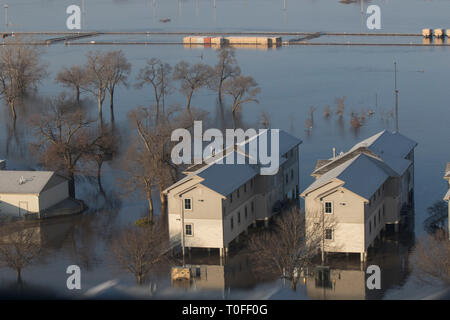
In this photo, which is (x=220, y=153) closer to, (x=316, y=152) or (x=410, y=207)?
(x=410, y=207)

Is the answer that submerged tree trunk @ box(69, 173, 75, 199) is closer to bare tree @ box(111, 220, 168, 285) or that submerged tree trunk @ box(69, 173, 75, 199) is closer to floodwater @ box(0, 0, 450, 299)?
floodwater @ box(0, 0, 450, 299)

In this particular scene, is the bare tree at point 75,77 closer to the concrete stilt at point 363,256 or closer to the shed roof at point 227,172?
the shed roof at point 227,172

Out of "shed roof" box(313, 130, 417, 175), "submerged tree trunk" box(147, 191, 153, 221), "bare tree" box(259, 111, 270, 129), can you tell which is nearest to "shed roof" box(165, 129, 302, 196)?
"shed roof" box(313, 130, 417, 175)

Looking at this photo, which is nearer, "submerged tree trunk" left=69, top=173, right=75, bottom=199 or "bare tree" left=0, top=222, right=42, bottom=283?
"bare tree" left=0, top=222, right=42, bottom=283

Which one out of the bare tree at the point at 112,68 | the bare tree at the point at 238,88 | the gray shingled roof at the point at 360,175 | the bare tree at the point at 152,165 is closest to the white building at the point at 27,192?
the bare tree at the point at 152,165

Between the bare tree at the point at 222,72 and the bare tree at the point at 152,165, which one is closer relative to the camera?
the bare tree at the point at 152,165

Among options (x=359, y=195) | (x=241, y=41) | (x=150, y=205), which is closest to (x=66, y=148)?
(x=150, y=205)
